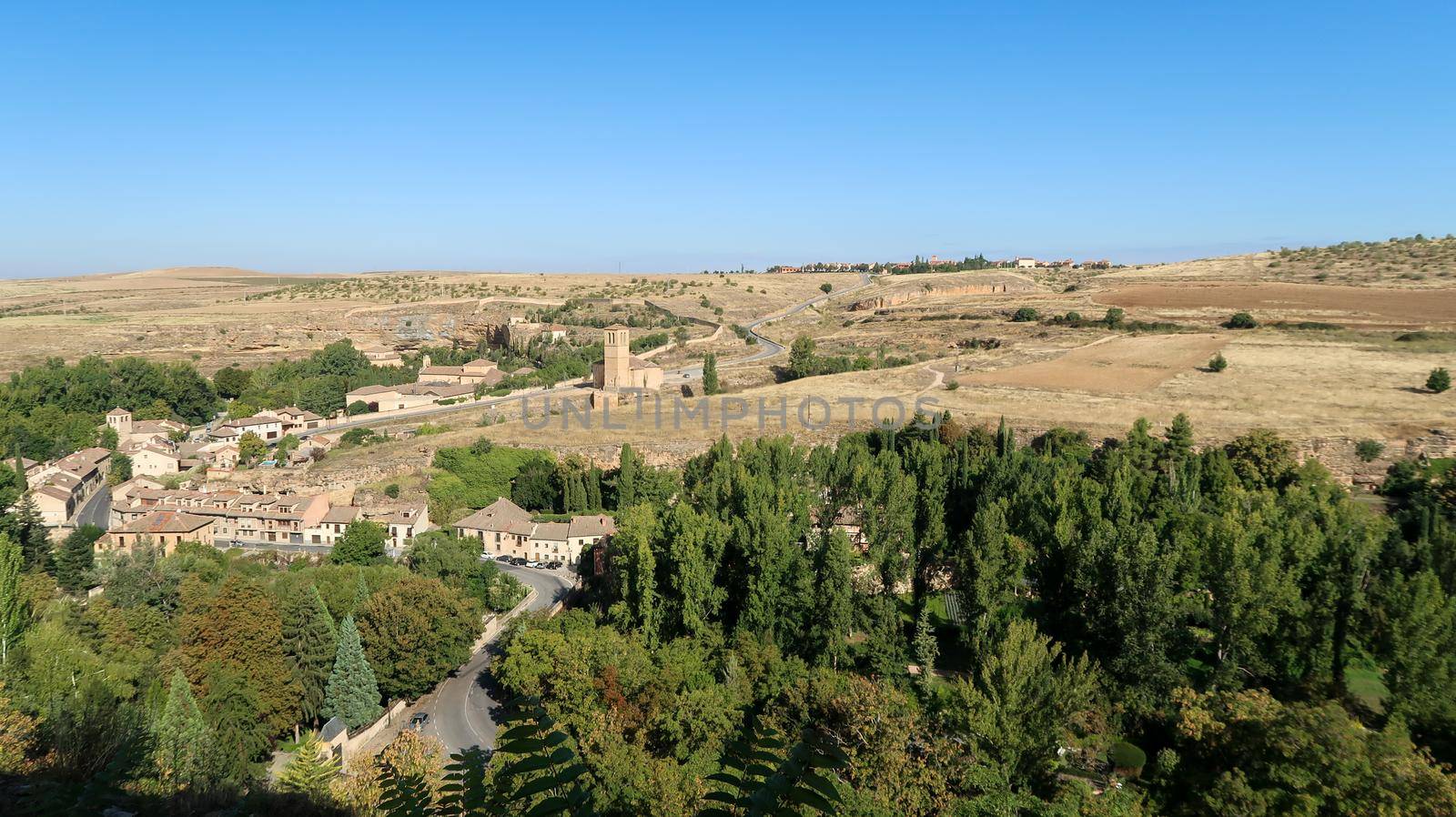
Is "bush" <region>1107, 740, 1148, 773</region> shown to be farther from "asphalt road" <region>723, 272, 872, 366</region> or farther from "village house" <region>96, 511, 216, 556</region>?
"asphalt road" <region>723, 272, 872, 366</region>

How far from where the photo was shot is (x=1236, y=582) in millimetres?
18250

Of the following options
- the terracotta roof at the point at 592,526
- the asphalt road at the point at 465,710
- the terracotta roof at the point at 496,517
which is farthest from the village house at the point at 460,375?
the asphalt road at the point at 465,710

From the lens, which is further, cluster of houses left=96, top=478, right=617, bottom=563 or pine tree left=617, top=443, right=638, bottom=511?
pine tree left=617, top=443, right=638, bottom=511

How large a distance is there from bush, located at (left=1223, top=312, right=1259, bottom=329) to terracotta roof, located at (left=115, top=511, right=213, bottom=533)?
59.3 m

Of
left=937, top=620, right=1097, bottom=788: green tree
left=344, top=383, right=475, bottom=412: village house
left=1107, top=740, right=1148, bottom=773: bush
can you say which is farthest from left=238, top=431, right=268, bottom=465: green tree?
left=1107, top=740, right=1148, bottom=773: bush

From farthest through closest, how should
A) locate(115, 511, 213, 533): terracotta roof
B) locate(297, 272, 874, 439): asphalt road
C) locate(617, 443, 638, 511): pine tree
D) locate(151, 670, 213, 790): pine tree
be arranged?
locate(297, 272, 874, 439): asphalt road < locate(617, 443, 638, 511): pine tree < locate(115, 511, 213, 533): terracotta roof < locate(151, 670, 213, 790): pine tree

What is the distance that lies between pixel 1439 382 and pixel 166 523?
55437 millimetres

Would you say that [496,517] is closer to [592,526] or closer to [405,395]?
[592,526]

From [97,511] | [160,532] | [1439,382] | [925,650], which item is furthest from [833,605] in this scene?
[97,511]

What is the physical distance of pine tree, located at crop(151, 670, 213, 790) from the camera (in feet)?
36.7

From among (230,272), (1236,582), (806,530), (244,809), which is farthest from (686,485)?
(230,272)

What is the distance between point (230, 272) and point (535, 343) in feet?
468

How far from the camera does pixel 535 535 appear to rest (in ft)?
110

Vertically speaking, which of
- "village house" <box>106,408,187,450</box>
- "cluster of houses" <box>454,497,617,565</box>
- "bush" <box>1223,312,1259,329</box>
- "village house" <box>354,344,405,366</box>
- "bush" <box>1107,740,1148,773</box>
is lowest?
"cluster of houses" <box>454,497,617,565</box>
